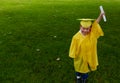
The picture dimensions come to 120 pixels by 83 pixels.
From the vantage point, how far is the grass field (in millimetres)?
7988

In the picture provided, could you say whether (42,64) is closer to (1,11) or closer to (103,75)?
(103,75)

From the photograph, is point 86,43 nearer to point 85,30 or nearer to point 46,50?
point 85,30

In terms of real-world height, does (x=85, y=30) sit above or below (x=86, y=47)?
above

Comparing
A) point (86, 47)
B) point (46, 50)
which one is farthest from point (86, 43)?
point (46, 50)

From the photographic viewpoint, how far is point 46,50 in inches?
393

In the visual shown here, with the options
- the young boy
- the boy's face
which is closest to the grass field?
the young boy

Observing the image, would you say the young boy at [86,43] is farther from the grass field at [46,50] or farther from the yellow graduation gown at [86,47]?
the grass field at [46,50]

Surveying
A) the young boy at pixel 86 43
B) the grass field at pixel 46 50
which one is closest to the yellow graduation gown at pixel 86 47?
the young boy at pixel 86 43

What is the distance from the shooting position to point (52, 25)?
45.3 feet

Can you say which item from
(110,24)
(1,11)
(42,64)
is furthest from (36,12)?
(42,64)

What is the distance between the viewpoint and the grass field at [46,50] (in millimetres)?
7988

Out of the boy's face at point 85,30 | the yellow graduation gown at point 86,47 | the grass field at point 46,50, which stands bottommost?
the grass field at point 46,50

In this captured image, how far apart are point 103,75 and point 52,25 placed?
6213 millimetres

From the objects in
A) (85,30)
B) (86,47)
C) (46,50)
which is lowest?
(46,50)
